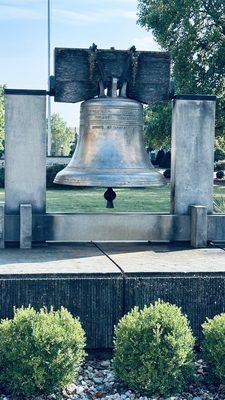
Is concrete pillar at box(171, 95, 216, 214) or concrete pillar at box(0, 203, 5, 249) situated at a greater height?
concrete pillar at box(171, 95, 216, 214)

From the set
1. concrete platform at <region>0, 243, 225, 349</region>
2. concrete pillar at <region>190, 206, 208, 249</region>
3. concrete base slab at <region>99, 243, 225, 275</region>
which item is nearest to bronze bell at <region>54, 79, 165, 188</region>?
concrete pillar at <region>190, 206, 208, 249</region>

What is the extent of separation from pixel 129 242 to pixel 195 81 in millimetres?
20828

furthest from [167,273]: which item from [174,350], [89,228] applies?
[89,228]

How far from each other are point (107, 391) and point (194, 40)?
976 inches

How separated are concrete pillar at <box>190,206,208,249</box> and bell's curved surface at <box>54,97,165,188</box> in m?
0.56

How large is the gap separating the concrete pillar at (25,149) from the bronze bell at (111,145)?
359 mm

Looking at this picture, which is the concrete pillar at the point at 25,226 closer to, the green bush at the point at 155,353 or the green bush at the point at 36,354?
the green bush at the point at 36,354

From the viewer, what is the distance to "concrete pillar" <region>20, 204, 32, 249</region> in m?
7.83

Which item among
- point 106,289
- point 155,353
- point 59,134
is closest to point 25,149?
point 106,289

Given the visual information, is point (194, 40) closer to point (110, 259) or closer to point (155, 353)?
point (110, 259)

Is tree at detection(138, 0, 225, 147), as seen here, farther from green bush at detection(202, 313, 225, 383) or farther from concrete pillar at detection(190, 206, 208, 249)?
green bush at detection(202, 313, 225, 383)

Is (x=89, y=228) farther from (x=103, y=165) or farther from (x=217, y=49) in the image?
(x=217, y=49)

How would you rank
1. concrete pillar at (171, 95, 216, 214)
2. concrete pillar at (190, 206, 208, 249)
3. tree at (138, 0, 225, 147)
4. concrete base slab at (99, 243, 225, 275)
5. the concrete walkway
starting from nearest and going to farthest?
the concrete walkway → concrete base slab at (99, 243, 225, 275) → concrete pillar at (190, 206, 208, 249) → concrete pillar at (171, 95, 216, 214) → tree at (138, 0, 225, 147)

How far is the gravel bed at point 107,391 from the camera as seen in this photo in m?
5.41
